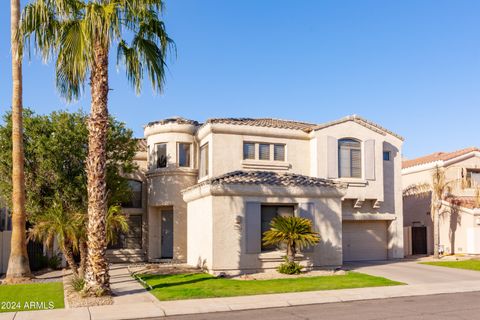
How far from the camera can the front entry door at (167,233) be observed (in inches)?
1062

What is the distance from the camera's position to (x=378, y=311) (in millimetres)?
13227

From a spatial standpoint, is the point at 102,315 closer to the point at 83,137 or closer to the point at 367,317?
the point at 367,317

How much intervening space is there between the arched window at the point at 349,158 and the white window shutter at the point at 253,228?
7.15m

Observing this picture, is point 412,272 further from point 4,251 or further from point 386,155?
point 4,251

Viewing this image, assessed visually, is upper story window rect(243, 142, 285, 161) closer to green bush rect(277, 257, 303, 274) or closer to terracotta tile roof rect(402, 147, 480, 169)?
green bush rect(277, 257, 303, 274)

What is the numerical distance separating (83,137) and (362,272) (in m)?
13.9

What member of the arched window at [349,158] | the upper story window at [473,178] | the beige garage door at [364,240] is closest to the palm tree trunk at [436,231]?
the beige garage door at [364,240]

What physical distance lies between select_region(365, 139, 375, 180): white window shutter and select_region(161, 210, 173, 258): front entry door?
10860 millimetres

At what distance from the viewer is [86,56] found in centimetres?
1532

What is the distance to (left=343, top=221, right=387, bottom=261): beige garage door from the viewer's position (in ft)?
88.9

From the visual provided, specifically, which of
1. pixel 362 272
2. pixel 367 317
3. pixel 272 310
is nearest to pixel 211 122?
pixel 362 272

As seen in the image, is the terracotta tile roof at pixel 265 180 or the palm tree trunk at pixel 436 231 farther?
the palm tree trunk at pixel 436 231

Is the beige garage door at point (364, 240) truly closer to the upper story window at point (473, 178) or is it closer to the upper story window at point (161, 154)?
the upper story window at point (473, 178)

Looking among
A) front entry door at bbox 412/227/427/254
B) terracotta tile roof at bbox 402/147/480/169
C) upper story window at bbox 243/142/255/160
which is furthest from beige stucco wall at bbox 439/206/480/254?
upper story window at bbox 243/142/255/160
